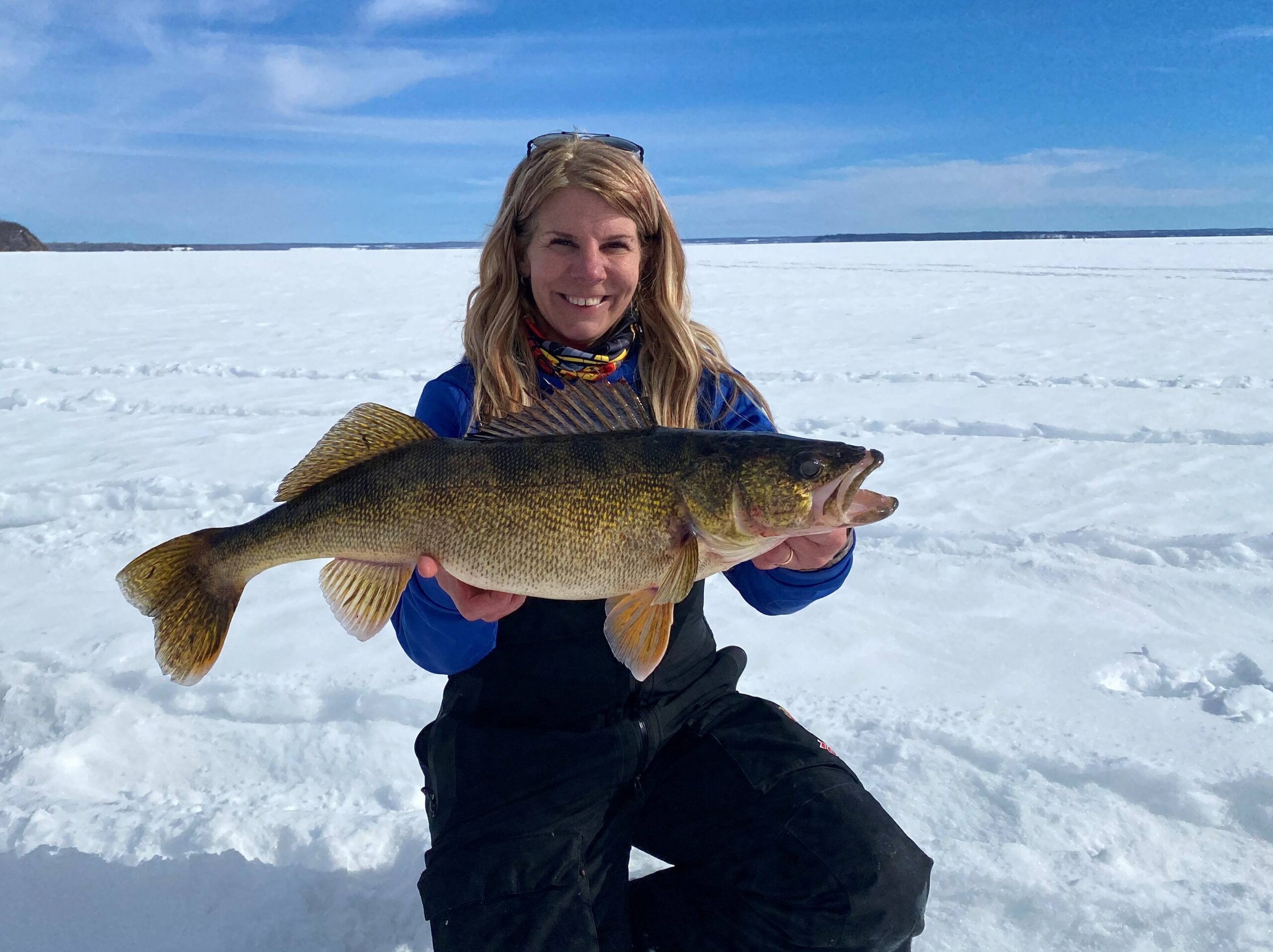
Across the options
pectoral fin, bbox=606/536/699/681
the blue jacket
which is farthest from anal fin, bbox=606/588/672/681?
the blue jacket

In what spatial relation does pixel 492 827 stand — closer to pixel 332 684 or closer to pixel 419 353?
pixel 332 684

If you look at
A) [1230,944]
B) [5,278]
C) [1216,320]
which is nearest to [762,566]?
[1230,944]

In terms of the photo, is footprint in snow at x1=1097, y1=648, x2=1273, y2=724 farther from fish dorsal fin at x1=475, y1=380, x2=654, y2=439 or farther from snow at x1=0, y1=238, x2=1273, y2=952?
fish dorsal fin at x1=475, y1=380, x2=654, y2=439

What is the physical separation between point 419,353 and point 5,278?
1798 cm

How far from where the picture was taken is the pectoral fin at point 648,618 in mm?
2197

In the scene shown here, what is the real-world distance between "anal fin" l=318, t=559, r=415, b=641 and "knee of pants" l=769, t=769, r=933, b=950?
119 centimetres

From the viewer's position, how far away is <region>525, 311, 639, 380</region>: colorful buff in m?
2.78

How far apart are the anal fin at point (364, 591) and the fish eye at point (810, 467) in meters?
1.05

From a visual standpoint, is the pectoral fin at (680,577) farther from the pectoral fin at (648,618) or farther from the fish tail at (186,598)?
the fish tail at (186,598)

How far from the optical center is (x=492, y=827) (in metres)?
2.23

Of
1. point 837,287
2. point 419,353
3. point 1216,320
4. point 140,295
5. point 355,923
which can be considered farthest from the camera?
point 837,287

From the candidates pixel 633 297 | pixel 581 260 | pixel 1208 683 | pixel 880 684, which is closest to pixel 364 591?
pixel 581 260

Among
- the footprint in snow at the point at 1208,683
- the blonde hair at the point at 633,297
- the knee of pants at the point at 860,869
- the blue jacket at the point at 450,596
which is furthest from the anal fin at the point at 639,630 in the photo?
the footprint in snow at the point at 1208,683

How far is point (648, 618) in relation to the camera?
2.21 m
